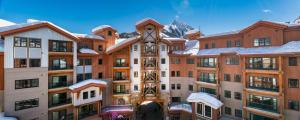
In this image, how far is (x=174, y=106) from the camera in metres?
30.6

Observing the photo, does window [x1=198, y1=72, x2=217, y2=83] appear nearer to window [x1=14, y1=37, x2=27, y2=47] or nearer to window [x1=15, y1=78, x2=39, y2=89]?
window [x1=15, y1=78, x2=39, y2=89]

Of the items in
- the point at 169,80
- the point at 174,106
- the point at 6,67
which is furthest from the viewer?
the point at 169,80

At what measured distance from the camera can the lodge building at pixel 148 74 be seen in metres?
20.7

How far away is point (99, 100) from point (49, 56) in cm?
1133

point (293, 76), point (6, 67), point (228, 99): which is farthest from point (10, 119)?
point (293, 76)

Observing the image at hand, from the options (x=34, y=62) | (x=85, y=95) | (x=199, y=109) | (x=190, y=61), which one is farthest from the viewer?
(x=190, y=61)

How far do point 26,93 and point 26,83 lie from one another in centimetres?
141

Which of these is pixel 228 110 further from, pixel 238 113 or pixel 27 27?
pixel 27 27

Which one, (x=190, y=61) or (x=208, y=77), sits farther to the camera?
(x=190, y=61)

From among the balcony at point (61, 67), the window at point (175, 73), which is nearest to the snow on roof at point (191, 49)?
the window at point (175, 73)

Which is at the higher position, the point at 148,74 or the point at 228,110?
the point at 148,74

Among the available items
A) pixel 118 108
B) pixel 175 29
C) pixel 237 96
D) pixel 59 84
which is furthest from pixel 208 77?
pixel 175 29

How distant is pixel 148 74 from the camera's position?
32.9 m

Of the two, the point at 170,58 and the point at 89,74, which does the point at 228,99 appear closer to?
the point at 170,58
